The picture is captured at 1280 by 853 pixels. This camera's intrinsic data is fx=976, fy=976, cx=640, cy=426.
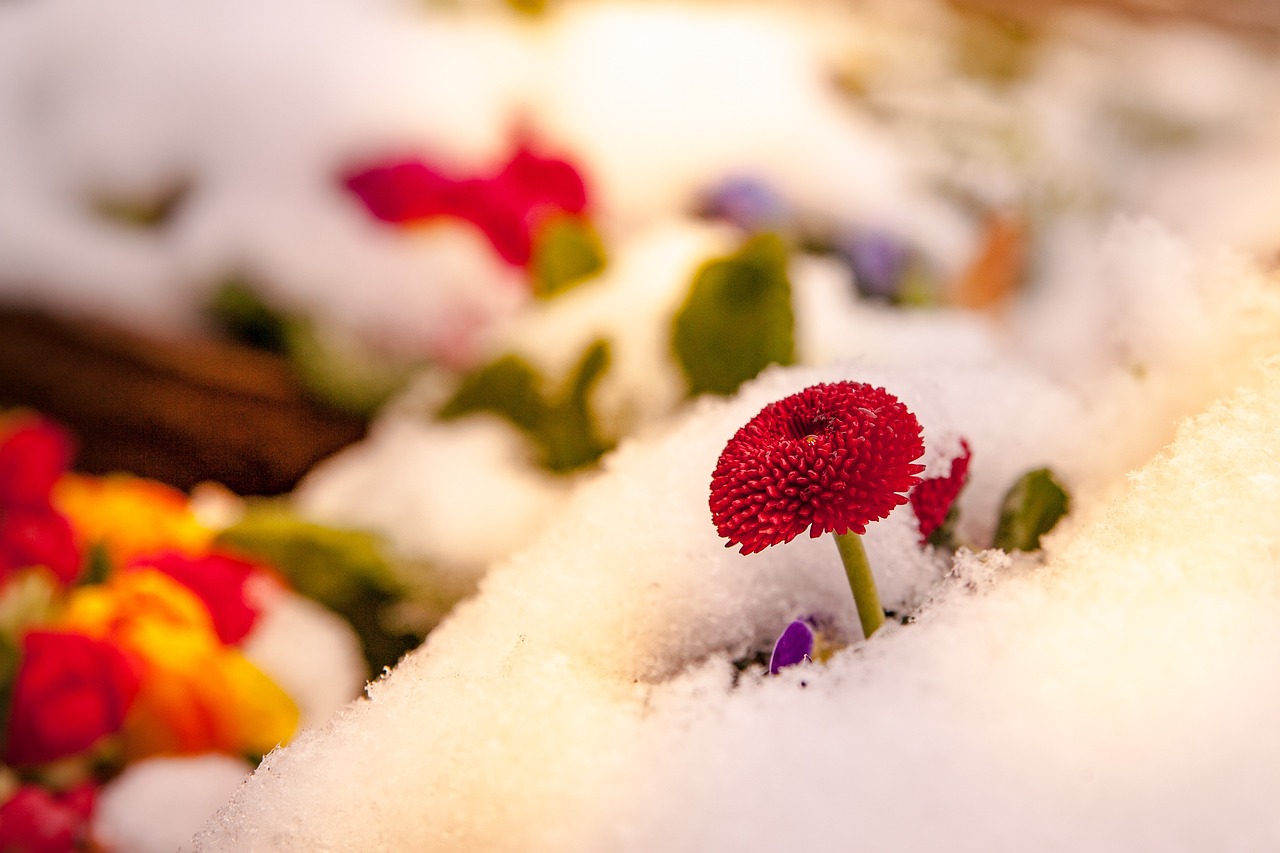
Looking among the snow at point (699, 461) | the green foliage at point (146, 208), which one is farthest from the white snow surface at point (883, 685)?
the green foliage at point (146, 208)

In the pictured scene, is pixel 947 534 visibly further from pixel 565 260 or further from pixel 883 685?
pixel 565 260

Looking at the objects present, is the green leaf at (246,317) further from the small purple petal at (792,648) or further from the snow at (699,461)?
the small purple petal at (792,648)

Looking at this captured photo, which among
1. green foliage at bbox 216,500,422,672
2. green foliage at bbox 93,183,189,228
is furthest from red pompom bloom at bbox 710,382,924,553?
green foliage at bbox 93,183,189,228

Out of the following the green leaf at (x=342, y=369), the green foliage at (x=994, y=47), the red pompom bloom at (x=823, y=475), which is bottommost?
the green leaf at (x=342, y=369)

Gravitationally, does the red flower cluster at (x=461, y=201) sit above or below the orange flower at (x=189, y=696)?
above

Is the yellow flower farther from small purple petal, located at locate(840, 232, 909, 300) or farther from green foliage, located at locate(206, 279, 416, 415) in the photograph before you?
small purple petal, located at locate(840, 232, 909, 300)

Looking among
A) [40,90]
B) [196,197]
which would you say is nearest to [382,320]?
[196,197]

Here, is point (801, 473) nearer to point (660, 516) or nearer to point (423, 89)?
point (660, 516)
